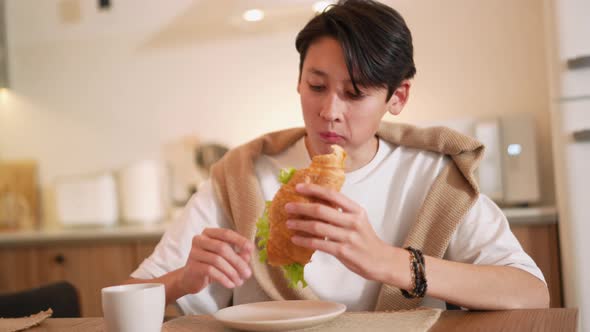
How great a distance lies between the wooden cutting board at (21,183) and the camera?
3.41 m

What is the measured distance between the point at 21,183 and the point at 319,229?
276 centimetres

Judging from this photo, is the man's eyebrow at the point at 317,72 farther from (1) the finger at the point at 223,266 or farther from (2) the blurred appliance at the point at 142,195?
(2) the blurred appliance at the point at 142,195

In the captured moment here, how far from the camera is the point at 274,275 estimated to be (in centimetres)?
152

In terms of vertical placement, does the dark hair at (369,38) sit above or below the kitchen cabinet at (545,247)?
→ above

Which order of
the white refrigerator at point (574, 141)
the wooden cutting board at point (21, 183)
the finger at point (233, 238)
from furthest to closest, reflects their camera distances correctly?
the wooden cutting board at point (21, 183) < the white refrigerator at point (574, 141) < the finger at point (233, 238)

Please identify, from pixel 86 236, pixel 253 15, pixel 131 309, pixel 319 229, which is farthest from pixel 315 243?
pixel 253 15

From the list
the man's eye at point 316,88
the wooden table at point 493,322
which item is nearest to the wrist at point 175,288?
the wooden table at point 493,322

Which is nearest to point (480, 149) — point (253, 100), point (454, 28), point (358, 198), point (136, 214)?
point (358, 198)

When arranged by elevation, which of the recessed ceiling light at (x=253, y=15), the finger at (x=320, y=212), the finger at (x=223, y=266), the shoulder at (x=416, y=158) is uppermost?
the recessed ceiling light at (x=253, y=15)

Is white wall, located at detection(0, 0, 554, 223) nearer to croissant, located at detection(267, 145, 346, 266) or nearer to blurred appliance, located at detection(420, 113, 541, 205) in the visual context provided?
blurred appliance, located at detection(420, 113, 541, 205)

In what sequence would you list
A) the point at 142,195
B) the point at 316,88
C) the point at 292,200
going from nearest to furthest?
the point at 292,200 < the point at 316,88 < the point at 142,195

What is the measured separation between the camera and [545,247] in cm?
Answer: 250

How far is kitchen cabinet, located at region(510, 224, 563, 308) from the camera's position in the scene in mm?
2480

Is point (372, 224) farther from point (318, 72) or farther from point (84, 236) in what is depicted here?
point (84, 236)
